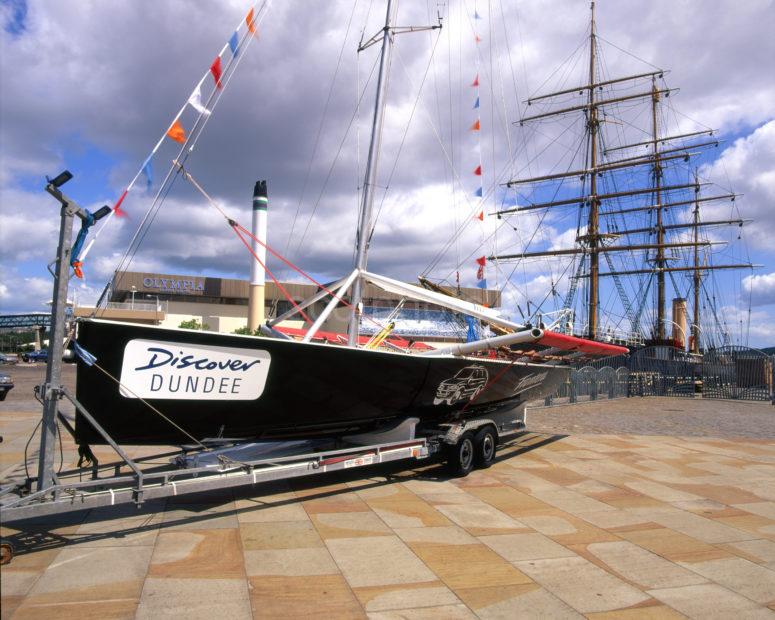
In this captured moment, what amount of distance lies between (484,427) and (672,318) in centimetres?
5792

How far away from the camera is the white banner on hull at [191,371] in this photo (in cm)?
576

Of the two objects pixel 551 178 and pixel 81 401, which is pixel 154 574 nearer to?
pixel 81 401

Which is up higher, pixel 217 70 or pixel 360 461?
pixel 217 70

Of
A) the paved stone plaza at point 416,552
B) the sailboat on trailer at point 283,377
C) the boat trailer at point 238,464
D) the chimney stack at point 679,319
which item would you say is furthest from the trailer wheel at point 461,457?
the chimney stack at point 679,319

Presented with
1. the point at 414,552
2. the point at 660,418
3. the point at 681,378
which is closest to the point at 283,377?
the point at 414,552

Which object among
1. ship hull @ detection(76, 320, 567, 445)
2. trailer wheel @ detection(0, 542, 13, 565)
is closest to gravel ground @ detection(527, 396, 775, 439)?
ship hull @ detection(76, 320, 567, 445)

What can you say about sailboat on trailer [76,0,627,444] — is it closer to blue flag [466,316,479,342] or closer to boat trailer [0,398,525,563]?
boat trailer [0,398,525,563]

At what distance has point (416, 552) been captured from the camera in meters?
5.26

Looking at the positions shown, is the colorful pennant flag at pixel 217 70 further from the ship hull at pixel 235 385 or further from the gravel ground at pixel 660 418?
the gravel ground at pixel 660 418

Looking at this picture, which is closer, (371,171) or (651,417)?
(371,171)

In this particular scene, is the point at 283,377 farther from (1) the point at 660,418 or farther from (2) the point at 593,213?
(2) the point at 593,213

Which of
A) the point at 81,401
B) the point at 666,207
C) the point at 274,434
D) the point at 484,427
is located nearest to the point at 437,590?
the point at 274,434

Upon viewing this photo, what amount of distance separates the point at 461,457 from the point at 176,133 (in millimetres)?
5609

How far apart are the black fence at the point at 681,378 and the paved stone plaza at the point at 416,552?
14.1 metres
